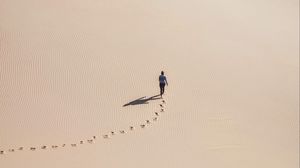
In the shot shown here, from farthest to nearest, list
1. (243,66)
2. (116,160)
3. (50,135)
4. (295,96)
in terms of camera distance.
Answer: (243,66), (295,96), (50,135), (116,160)

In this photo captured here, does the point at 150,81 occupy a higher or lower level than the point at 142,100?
higher

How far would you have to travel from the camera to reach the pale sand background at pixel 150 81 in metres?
11.2

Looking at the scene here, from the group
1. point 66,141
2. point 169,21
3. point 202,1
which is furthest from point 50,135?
point 202,1

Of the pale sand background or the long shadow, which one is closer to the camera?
the pale sand background

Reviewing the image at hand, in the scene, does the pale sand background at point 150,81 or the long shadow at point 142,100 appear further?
the long shadow at point 142,100

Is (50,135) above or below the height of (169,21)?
below

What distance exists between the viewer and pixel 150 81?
14.0 meters

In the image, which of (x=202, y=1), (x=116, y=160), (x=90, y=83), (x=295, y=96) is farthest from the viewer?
(x=202, y=1)

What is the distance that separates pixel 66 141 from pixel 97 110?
4.68 feet

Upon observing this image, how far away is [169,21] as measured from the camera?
1680 cm

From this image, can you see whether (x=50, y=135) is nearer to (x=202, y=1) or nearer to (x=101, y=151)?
(x=101, y=151)

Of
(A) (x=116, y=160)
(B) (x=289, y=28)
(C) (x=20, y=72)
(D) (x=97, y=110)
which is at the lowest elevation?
(A) (x=116, y=160)

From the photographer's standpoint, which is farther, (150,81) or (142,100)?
(150,81)

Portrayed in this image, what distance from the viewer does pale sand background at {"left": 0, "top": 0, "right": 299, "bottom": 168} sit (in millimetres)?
11211
